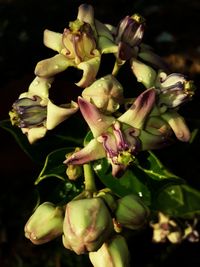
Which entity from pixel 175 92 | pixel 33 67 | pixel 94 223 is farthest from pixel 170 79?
pixel 33 67

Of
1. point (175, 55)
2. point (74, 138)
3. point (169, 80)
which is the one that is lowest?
point (175, 55)

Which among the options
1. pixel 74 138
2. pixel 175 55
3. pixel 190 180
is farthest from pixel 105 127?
pixel 175 55

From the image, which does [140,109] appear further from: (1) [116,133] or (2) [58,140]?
(2) [58,140]

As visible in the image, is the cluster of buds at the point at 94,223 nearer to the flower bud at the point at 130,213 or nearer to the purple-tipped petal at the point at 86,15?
the flower bud at the point at 130,213

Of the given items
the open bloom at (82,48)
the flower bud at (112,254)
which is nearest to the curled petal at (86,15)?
the open bloom at (82,48)

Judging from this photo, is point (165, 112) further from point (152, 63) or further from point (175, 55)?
point (175, 55)

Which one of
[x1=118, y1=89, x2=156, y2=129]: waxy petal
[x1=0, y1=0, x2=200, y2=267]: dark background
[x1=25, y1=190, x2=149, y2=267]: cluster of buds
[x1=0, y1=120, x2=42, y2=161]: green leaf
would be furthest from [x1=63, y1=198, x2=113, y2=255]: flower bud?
[x1=0, y1=0, x2=200, y2=267]: dark background
